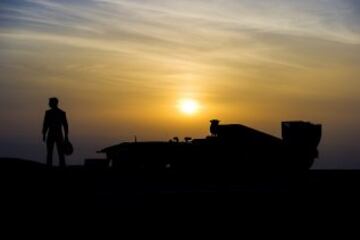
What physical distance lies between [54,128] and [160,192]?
5.51 meters

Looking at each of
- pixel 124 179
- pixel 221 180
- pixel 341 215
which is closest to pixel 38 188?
pixel 124 179

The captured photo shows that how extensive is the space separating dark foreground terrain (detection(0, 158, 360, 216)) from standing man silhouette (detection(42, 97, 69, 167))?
5.73 feet

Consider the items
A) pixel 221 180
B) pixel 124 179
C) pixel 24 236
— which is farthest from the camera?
pixel 221 180

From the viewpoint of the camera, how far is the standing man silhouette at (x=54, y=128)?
20.7m

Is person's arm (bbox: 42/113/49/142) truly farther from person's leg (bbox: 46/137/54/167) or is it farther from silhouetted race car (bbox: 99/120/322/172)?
silhouetted race car (bbox: 99/120/322/172)

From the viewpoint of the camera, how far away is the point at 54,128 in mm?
20844

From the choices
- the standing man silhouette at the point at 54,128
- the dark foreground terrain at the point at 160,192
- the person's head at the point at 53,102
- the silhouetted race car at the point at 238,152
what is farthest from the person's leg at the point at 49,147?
the silhouetted race car at the point at 238,152

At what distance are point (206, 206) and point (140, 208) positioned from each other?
1852 mm

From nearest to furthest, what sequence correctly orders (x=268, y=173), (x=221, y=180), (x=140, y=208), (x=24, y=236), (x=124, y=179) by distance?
(x=24, y=236) → (x=140, y=208) → (x=124, y=179) → (x=221, y=180) → (x=268, y=173)

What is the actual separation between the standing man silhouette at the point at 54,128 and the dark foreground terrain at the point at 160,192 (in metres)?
1.75

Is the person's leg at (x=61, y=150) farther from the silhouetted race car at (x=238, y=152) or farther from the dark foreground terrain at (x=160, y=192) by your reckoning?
the silhouetted race car at (x=238, y=152)

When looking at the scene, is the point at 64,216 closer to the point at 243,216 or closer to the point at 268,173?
the point at 243,216

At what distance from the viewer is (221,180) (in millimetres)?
22891

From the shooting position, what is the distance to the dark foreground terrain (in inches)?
566
